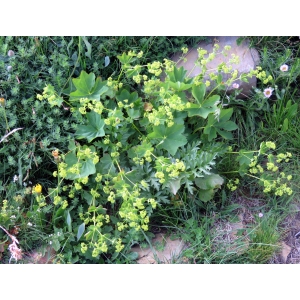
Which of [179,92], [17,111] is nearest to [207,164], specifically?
[179,92]

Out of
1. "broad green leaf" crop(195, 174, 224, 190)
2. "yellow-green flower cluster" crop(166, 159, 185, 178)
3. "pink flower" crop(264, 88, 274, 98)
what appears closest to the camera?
"yellow-green flower cluster" crop(166, 159, 185, 178)

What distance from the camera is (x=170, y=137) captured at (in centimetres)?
206

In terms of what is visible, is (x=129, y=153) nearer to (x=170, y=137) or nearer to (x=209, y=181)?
(x=170, y=137)

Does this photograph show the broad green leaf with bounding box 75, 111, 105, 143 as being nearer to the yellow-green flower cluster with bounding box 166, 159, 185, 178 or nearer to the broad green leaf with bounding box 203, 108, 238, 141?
the yellow-green flower cluster with bounding box 166, 159, 185, 178

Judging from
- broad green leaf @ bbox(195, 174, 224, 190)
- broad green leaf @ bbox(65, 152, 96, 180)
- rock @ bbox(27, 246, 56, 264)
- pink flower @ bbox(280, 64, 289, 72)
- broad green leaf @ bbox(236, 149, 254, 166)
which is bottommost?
rock @ bbox(27, 246, 56, 264)

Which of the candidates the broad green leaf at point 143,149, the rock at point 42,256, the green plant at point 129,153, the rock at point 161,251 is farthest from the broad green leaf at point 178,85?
the rock at point 42,256

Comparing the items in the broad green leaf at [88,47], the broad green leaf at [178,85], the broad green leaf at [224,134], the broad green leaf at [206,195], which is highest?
the broad green leaf at [88,47]

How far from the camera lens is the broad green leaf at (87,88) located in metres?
2.05

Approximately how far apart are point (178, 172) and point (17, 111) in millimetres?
934

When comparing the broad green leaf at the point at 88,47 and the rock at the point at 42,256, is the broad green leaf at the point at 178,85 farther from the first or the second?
the rock at the point at 42,256

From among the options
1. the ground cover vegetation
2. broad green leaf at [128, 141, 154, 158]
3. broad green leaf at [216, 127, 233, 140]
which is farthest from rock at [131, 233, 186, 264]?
broad green leaf at [216, 127, 233, 140]

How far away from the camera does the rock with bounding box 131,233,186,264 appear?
2178mm

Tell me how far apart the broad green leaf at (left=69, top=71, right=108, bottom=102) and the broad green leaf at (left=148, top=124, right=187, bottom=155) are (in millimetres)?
327

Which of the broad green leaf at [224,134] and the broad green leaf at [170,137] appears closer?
the broad green leaf at [170,137]
